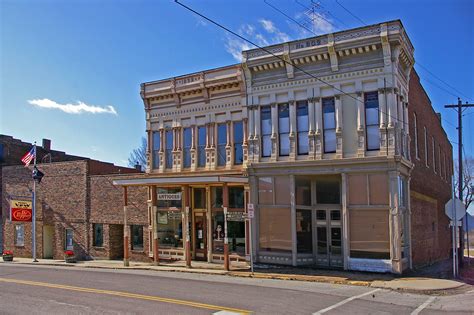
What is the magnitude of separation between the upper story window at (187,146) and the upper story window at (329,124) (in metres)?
7.31

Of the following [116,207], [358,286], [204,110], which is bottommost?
[358,286]

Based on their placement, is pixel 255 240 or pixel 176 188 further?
pixel 176 188

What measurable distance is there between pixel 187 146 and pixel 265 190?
5.28 m

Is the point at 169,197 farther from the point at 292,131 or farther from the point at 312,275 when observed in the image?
the point at 312,275

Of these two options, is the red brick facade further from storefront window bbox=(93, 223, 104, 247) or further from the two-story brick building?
the two-story brick building

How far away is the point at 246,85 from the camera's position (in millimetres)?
22453

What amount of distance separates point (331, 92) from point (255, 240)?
733 centimetres

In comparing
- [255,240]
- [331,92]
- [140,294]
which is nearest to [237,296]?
[140,294]

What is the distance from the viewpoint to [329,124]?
2027cm

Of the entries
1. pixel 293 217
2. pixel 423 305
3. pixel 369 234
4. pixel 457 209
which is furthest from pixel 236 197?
pixel 423 305

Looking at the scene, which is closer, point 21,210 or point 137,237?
point 137,237

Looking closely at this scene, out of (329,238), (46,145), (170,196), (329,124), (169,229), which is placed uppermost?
(46,145)

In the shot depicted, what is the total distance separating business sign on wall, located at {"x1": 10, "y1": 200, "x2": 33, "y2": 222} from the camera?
29969mm

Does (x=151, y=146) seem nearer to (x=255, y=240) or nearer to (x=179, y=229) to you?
(x=179, y=229)
